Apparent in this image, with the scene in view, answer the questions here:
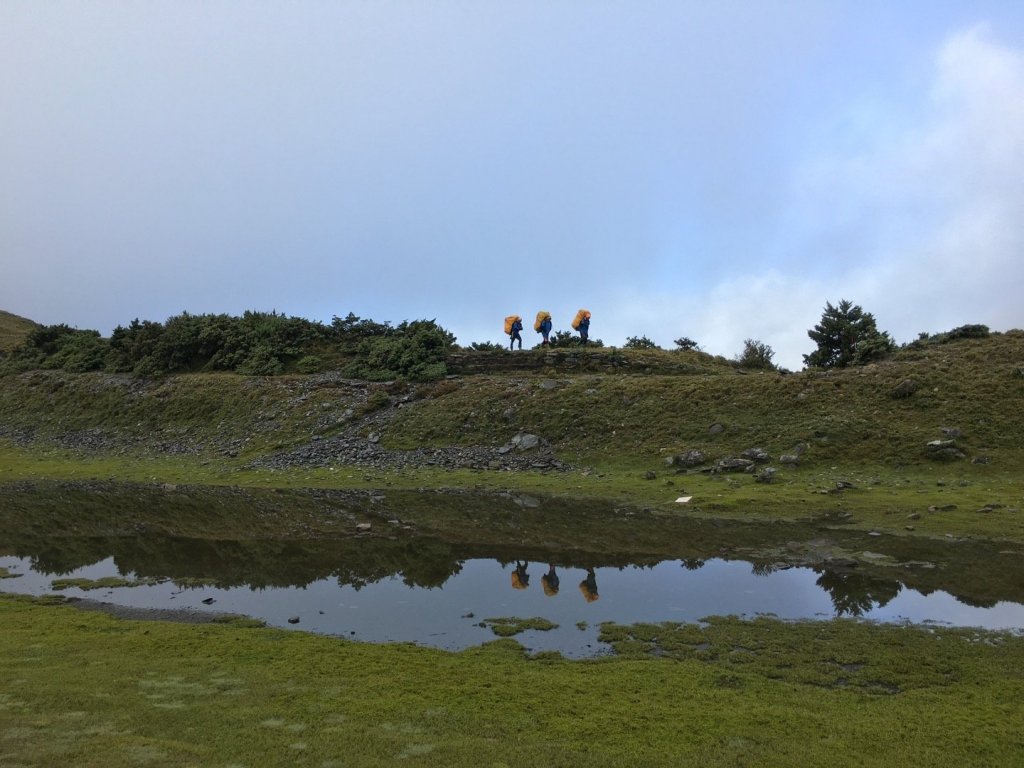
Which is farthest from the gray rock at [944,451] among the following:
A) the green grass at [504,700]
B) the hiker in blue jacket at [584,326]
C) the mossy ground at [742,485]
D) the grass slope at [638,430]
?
the hiker in blue jacket at [584,326]

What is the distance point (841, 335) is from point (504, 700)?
4784 cm

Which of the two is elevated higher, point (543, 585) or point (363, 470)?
point (363, 470)

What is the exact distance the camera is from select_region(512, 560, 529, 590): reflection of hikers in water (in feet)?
53.9

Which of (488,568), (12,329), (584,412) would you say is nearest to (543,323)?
(584,412)

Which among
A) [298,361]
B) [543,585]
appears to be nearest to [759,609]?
[543,585]

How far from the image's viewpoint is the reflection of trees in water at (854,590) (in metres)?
14.1

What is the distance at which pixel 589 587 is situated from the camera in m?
16.2

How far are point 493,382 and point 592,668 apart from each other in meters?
35.5

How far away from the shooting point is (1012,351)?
119ft

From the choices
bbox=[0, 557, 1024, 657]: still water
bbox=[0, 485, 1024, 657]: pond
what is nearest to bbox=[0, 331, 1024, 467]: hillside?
bbox=[0, 485, 1024, 657]: pond

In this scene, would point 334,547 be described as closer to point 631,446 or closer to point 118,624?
point 118,624

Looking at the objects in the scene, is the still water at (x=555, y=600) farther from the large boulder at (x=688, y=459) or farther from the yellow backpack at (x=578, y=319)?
the yellow backpack at (x=578, y=319)

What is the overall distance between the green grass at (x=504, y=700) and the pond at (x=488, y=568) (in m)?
1.69

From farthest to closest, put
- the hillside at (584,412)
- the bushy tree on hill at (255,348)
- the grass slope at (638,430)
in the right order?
the bushy tree on hill at (255,348) → the hillside at (584,412) → the grass slope at (638,430)
